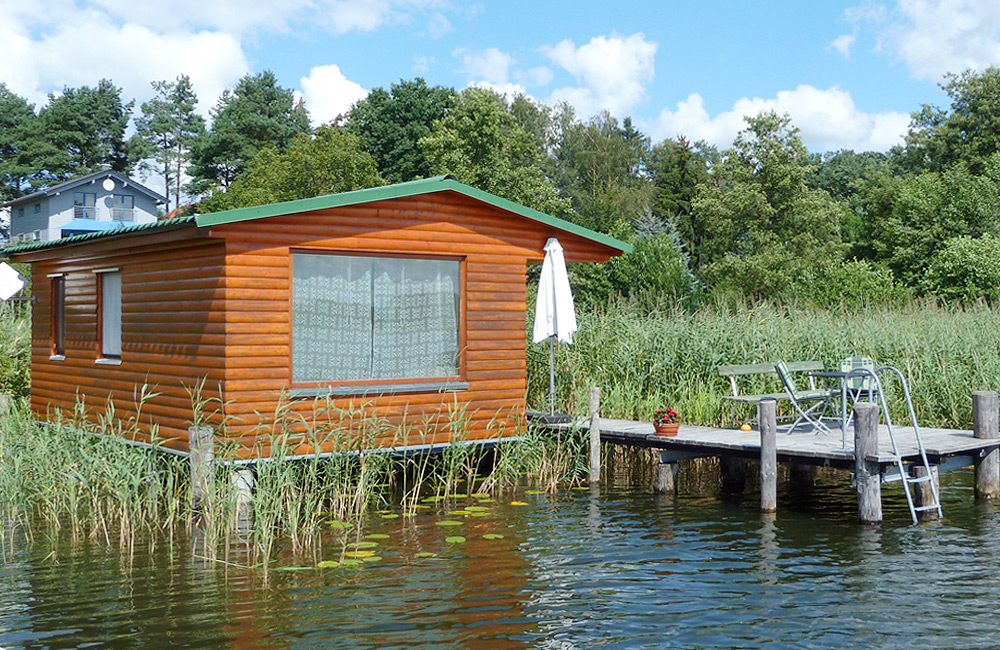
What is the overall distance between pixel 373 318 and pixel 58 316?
569 cm

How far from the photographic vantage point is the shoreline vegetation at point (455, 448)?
8.84 metres

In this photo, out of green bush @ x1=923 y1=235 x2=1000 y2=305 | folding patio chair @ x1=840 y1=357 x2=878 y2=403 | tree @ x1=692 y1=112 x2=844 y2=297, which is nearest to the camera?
folding patio chair @ x1=840 y1=357 x2=878 y2=403

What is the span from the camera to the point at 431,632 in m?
6.37

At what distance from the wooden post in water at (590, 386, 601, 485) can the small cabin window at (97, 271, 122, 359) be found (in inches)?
231

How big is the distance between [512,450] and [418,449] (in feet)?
4.12

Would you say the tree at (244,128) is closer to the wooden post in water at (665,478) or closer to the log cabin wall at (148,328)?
the log cabin wall at (148,328)

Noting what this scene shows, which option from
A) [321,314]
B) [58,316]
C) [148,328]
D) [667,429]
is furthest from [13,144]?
[667,429]

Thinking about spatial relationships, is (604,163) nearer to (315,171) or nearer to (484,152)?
(484,152)

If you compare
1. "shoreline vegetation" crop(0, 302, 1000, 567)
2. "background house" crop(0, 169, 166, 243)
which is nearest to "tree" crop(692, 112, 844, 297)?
"shoreline vegetation" crop(0, 302, 1000, 567)

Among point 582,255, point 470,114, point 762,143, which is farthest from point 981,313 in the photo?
point 470,114

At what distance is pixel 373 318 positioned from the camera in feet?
35.8

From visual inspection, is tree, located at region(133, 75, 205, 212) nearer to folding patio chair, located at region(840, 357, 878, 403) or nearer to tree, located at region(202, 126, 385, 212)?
tree, located at region(202, 126, 385, 212)

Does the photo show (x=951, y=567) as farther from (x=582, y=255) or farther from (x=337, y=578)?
(x=582, y=255)

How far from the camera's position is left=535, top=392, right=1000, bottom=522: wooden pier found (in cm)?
956
